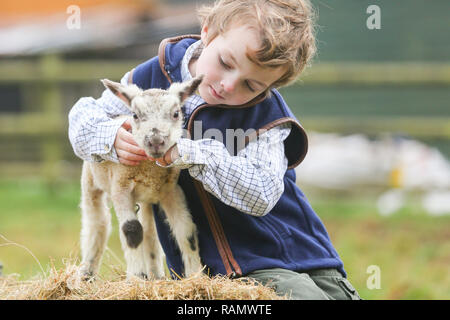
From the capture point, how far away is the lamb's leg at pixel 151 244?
10.7ft

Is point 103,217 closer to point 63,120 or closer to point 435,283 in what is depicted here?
point 435,283

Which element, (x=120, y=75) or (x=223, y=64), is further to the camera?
(x=120, y=75)

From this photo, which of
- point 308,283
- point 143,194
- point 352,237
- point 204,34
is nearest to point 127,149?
point 143,194

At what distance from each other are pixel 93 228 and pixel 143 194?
60 centimetres

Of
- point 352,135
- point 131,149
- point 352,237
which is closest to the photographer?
point 131,149

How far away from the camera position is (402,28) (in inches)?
361

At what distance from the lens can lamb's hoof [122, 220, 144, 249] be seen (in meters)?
2.91

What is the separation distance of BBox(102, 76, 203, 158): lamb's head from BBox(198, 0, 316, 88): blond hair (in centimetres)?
32

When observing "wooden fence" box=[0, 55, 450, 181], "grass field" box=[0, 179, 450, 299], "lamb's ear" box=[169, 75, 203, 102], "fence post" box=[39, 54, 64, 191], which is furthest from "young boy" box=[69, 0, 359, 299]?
"fence post" box=[39, 54, 64, 191]

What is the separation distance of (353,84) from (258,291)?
6256 mm

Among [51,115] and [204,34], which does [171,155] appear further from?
[51,115]

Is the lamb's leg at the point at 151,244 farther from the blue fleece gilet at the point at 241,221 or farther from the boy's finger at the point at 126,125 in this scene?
the boy's finger at the point at 126,125

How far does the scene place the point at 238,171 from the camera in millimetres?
2783

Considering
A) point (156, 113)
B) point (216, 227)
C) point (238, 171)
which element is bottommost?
point (216, 227)
